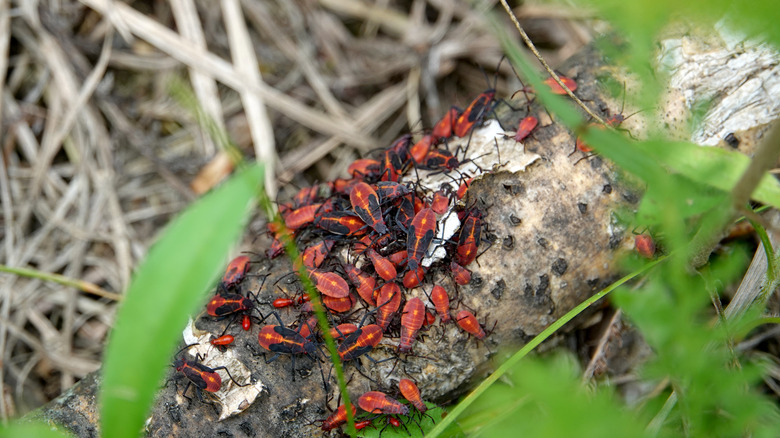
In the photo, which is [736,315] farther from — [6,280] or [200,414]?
[6,280]

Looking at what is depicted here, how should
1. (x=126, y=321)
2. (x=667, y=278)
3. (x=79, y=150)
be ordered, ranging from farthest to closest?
(x=79, y=150), (x=667, y=278), (x=126, y=321)

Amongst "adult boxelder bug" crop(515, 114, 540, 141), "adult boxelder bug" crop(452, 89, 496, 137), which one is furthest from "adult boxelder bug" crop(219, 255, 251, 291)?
"adult boxelder bug" crop(515, 114, 540, 141)

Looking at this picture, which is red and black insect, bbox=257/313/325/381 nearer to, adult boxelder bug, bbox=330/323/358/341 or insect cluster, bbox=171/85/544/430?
insect cluster, bbox=171/85/544/430

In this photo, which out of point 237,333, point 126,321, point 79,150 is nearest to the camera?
point 126,321

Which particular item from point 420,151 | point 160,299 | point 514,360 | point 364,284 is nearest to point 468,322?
point 514,360

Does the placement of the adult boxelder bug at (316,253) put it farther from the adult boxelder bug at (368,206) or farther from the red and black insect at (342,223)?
the adult boxelder bug at (368,206)

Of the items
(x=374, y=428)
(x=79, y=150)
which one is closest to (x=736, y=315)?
(x=374, y=428)

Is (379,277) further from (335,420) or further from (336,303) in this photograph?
(335,420)
